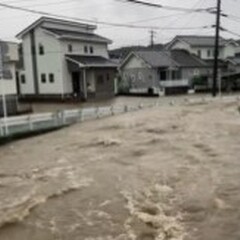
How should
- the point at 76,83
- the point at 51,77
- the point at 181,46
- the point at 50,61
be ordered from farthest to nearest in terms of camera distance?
1. the point at 181,46
2. the point at 76,83
3. the point at 51,77
4. the point at 50,61

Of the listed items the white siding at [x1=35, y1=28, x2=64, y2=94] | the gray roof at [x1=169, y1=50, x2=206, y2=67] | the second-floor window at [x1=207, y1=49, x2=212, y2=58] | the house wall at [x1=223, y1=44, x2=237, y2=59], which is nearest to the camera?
the white siding at [x1=35, y1=28, x2=64, y2=94]

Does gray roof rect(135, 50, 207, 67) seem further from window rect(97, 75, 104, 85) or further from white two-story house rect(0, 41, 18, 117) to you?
white two-story house rect(0, 41, 18, 117)

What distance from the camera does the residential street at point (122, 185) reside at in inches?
339

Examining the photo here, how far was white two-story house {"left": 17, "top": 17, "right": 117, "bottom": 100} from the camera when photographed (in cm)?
3553

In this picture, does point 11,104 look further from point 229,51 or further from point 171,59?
point 229,51

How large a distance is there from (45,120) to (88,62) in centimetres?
1518

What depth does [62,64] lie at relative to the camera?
35.4 m

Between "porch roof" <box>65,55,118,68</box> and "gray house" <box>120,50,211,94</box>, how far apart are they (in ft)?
17.2

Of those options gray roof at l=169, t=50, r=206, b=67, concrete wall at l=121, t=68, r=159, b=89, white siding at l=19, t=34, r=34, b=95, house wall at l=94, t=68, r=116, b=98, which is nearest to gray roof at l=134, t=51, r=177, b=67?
concrete wall at l=121, t=68, r=159, b=89

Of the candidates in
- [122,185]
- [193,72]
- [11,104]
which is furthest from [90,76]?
[122,185]

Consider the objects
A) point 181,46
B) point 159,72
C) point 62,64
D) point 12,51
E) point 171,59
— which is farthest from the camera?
point 181,46

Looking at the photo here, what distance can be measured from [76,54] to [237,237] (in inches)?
1192

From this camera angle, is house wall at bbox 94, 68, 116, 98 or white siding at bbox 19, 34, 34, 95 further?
white siding at bbox 19, 34, 34, 95

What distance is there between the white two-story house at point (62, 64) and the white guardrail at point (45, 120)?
34.3ft
